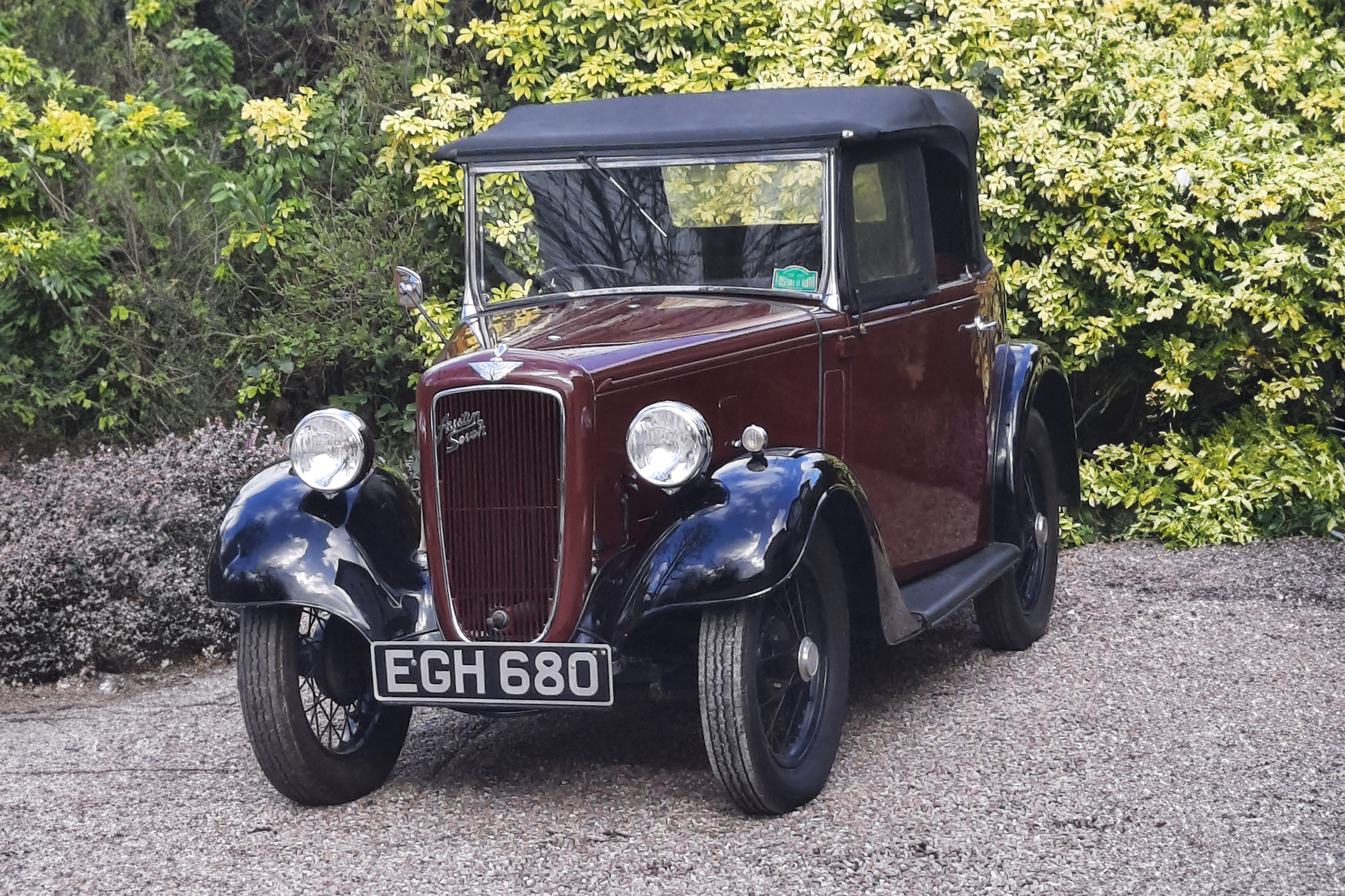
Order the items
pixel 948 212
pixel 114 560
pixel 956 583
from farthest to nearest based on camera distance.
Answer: pixel 114 560
pixel 948 212
pixel 956 583

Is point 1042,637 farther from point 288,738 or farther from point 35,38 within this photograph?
point 35,38

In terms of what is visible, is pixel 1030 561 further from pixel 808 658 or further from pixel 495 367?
pixel 495 367

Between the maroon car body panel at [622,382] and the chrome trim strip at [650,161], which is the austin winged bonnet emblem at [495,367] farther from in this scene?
the chrome trim strip at [650,161]

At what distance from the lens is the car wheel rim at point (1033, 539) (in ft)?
19.6

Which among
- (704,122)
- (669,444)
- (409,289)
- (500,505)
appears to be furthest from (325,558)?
(704,122)

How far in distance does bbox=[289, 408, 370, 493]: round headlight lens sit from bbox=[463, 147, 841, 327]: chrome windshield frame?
493 millimetres

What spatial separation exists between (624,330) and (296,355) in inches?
173

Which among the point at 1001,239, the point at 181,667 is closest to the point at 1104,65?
the point at 1001,239

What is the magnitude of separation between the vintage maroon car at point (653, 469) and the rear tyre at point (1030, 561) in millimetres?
252

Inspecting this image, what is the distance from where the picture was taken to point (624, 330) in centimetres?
432

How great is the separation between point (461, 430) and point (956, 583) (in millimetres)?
1930

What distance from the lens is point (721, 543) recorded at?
3.82 m

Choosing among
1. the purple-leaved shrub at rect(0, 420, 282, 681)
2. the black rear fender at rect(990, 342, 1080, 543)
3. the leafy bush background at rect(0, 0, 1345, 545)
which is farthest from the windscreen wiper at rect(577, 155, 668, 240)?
the leafy bush background at rect(0, 0, 1345, 545)

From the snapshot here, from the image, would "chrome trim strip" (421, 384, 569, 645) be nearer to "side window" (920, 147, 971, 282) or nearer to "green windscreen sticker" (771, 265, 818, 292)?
"green windscreen sticker" (771, 265, 818, 292)
